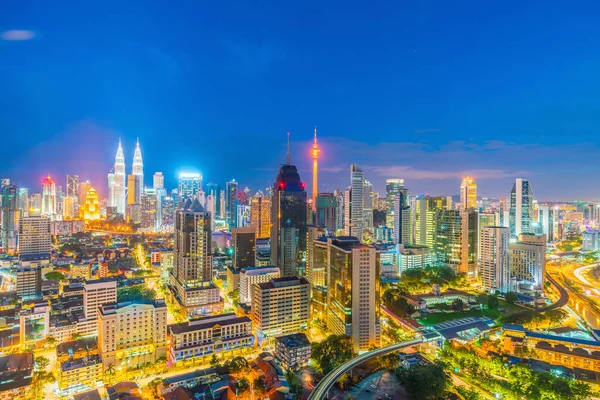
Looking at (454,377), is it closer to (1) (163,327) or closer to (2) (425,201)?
(1) (163,327)

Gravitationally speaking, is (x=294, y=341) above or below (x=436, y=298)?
above

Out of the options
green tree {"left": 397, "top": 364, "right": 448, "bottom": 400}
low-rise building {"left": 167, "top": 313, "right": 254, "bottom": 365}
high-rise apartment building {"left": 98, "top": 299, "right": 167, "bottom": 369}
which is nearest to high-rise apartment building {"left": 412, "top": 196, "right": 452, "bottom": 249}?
low-rise building {"left": 167, "top": 313, "right": 254, "bottom": 365}

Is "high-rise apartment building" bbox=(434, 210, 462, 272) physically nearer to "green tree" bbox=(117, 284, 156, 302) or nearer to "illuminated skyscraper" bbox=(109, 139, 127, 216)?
"green tree" bbox=(117, 284, 156, 302)

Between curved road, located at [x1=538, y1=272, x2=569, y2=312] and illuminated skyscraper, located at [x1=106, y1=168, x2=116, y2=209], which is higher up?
illuminated skyscraper, located at [x1=106, y1=168, x2=116, y2=209]

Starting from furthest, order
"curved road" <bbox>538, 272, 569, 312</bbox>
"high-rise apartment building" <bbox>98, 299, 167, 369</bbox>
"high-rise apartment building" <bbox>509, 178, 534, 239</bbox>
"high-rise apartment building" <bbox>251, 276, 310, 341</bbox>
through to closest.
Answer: "high-rise apartment building" <bbox>509, 178, 534, 239</bbox> < "curved road" <bbox>538, 272, 569, 312</bbox> < "high-rise apartment building" <bbox>251, 276, 310, 341</bbox> < "high-rise apartment building" <bbox>98, 299, 167, 369</bbox>

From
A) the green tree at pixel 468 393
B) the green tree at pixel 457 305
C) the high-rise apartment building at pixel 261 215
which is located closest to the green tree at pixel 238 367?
the green tree at pixel 468 393

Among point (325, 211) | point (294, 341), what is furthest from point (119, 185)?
point (294, 341)

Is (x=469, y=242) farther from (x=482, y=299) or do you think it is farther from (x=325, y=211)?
(x=325, y=211)

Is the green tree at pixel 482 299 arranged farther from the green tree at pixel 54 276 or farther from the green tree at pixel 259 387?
the green tree at pixel 54 276
